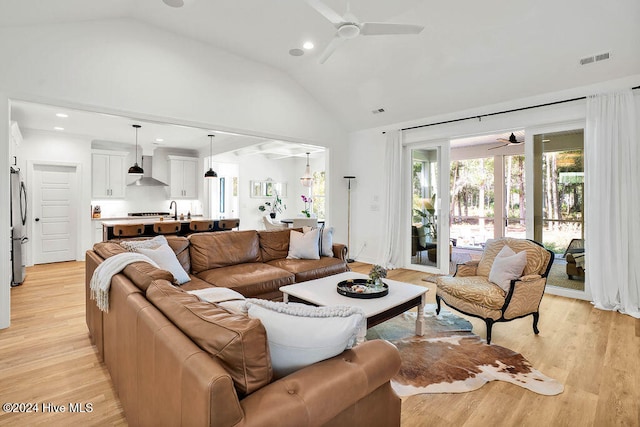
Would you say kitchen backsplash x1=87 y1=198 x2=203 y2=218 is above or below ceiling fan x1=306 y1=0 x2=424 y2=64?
below

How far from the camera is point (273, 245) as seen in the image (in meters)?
4.31

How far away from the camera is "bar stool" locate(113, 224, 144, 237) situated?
16.1 ft

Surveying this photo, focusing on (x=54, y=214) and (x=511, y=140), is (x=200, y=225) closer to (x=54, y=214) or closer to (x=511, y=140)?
(x=54, y=214)

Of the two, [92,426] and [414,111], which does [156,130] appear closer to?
[414,111]

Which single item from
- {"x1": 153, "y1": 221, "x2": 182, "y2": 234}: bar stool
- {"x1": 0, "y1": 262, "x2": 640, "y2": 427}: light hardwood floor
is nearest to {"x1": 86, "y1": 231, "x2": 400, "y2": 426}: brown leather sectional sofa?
{"x1": 0, "y1": 262, "x2": 640, "y2": 427}: light hardwood floor

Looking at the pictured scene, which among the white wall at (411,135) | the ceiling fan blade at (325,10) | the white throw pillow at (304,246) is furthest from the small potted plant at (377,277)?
the white wall at (411,135)

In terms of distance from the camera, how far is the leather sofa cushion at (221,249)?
Answer: 11.9 feet

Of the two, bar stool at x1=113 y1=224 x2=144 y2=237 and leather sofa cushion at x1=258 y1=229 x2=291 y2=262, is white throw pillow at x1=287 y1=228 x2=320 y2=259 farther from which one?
bar stool at x1=113 y1=224 x2=144 y2=237

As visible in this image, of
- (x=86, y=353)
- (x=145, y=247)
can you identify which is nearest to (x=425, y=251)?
(x=145, y=247)

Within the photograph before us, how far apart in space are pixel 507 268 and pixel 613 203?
76.4 inches

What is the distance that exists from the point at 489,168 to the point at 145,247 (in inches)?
326

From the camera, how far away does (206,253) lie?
364 centimetres

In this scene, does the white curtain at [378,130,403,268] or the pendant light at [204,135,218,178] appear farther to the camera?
the pendant light at [204,135,218,178]

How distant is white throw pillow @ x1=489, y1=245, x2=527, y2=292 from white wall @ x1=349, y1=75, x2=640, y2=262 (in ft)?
7.61
